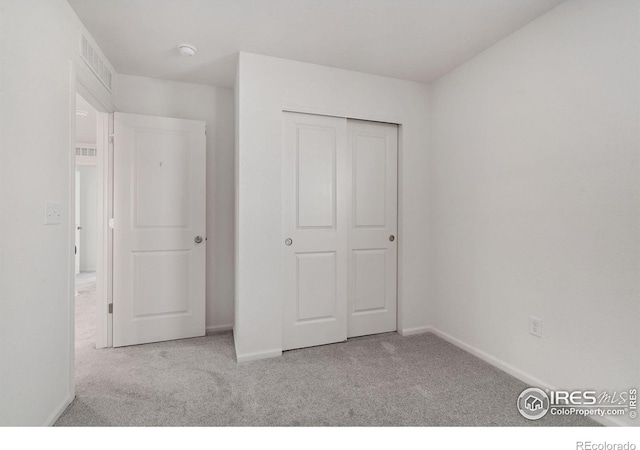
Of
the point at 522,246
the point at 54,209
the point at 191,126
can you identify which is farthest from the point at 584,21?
the point at 54,209

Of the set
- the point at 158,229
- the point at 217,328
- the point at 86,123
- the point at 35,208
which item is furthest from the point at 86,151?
the point at 35,208

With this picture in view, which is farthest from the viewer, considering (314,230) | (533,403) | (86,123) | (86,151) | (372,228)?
(86,151)

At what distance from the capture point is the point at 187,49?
2.24m

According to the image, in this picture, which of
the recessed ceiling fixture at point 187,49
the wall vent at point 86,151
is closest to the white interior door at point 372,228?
the recessed ceiling fixture at point 187,49

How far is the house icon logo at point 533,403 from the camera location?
1.68 meters

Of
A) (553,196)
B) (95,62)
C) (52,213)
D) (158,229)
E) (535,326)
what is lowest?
(535,326)

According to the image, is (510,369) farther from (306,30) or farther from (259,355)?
(306,30)

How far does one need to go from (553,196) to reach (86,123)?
5.66 m

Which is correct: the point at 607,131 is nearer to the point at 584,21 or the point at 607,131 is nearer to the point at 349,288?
the point at 584,21

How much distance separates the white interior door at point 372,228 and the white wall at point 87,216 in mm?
5646

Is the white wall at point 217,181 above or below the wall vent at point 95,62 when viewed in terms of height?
below

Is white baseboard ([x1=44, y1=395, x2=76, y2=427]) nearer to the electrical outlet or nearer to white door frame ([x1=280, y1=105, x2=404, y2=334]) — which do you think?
white door frame ([x1=280, y1=105, x2=404, y2=334])

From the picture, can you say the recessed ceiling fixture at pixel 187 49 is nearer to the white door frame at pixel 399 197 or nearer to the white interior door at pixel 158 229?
the white interior door at pixel 158 229

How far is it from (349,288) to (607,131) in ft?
6.81
